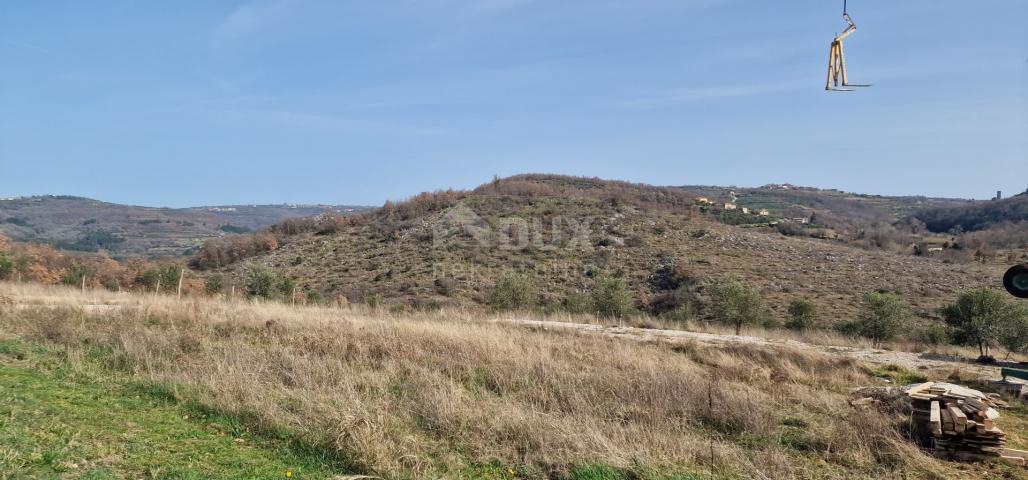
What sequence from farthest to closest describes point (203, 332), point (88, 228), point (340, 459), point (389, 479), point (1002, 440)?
point (88, 228) < point (203, 332) < point (1002, 440) < point (340, 459) < point (389, 479)

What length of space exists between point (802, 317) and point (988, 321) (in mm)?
6941

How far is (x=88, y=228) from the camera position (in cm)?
8525

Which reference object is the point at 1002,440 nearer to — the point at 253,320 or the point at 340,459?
the point at 340,459

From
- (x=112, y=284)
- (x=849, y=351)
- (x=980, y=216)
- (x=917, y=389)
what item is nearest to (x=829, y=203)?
(x=980, y=216)

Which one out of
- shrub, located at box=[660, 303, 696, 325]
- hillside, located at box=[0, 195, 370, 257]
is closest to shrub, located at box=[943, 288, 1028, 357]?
shrub, located at box=[660, 303, 696, 325]

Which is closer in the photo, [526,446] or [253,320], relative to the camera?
[526,446]

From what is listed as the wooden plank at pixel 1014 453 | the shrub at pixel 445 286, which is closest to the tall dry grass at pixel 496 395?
the wooden plank at pixel 1014 453

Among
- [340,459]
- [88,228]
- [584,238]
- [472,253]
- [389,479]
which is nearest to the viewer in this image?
[389,479]

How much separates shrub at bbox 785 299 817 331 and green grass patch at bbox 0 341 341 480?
22.6 metres

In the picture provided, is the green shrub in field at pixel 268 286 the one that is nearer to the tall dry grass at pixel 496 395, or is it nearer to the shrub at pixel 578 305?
the shrub at pixel 578 305

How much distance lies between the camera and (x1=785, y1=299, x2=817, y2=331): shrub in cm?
2433

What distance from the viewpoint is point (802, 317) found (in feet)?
81.1

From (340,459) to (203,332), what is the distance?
7957mm

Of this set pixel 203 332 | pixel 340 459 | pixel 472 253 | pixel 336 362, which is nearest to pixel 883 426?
pixel 340 459
